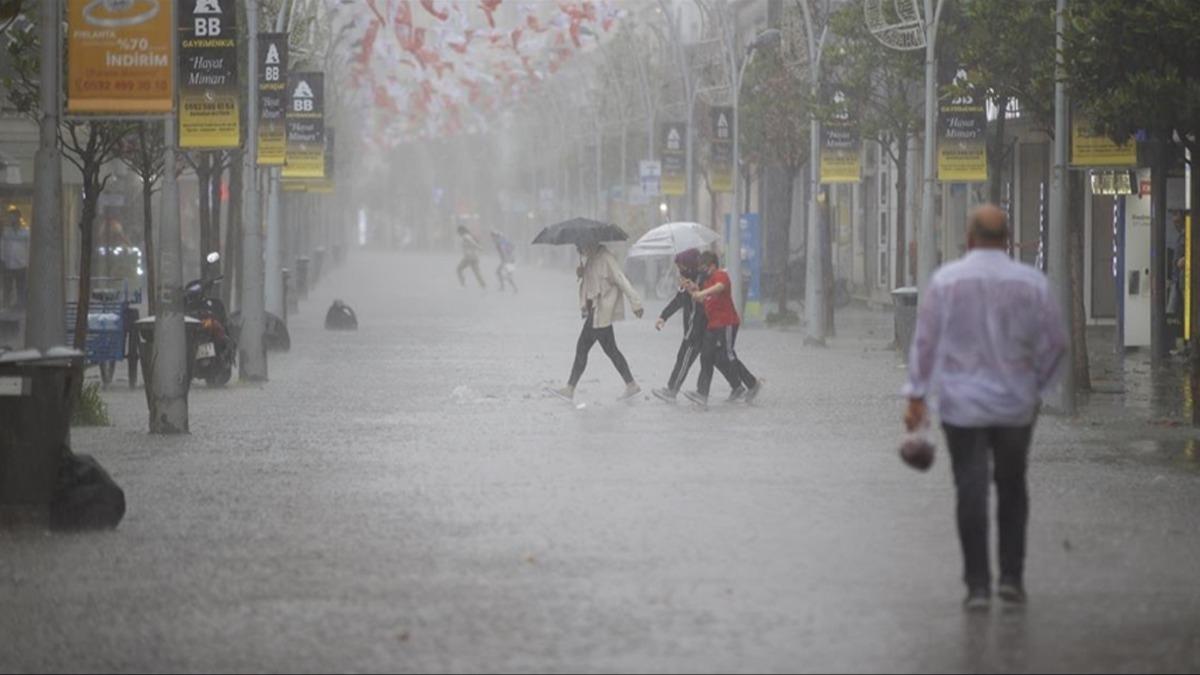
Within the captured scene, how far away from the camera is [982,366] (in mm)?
10539

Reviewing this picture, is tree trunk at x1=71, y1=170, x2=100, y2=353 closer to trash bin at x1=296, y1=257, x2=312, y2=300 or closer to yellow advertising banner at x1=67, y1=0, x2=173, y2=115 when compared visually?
yellow advertising banner at x1=67, y1=0, x2=173, y2=115

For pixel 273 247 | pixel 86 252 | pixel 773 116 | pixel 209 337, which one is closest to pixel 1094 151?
pixel 209 337

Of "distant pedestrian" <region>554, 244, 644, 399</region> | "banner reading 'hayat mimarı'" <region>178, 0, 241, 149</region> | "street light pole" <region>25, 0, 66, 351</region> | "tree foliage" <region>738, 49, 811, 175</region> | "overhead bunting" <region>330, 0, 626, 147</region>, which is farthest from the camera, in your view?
"overhead bunting" <region>330, 0, 626, 147</region>

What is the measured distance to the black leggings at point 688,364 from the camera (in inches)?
1007

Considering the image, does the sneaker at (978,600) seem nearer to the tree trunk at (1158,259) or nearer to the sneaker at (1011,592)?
the sneaker at (1011,592)

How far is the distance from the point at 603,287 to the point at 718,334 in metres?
1.84

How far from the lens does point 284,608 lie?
10891 millimetres

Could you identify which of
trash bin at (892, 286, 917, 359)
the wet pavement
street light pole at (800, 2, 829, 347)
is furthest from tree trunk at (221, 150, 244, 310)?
the wet pavement

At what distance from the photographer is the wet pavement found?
32.3 feet

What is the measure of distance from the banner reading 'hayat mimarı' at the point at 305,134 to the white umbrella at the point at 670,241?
567 cm

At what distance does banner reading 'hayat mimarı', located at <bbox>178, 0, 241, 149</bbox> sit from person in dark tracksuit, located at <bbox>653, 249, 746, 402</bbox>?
192 inches

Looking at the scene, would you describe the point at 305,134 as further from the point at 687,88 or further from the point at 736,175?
the point at 687,88

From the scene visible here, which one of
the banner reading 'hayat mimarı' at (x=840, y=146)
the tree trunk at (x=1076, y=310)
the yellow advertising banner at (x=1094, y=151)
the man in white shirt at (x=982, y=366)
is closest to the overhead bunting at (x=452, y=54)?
the banner reading 'hayat mimarı' at (x=840, y=146)

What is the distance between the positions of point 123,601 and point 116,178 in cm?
4202
